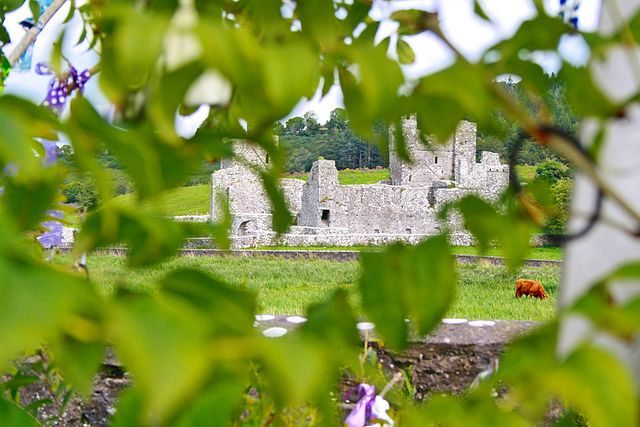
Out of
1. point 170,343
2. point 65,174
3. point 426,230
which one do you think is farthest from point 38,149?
point 426,230

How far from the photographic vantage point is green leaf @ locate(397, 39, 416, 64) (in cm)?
61

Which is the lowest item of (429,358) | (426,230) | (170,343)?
(426,230)

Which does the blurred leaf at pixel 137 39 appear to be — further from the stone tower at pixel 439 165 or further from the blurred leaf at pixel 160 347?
the stone tower at pixel 439 165

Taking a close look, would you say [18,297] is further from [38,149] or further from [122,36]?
[38,149]

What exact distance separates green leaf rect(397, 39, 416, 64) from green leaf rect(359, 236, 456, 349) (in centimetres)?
29

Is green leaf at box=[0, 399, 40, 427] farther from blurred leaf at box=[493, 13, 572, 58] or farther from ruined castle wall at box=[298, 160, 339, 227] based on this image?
ruined castle wall at box=[298, 160, 339, 227]

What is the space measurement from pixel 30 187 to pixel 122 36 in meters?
0.11

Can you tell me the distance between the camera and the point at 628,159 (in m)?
0.39

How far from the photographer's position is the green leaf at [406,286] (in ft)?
1.02

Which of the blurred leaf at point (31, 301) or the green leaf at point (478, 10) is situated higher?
the green leaf at point (478, 10)

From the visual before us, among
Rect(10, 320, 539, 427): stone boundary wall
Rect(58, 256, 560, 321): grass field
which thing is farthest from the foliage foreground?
Rect(58, 256, 560, 321): grass field

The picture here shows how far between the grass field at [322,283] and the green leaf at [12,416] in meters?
2.08

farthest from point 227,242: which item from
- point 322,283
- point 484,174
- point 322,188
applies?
point 484,174

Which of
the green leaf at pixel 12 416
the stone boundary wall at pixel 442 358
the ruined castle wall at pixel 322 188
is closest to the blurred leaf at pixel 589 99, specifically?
the green leaf at pixel 12 416
